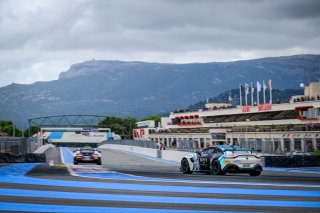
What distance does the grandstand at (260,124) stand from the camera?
5603 centimetres

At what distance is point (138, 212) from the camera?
28.0ft

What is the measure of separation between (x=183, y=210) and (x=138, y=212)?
32.2 inches

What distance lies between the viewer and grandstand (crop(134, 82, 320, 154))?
56.0 meters

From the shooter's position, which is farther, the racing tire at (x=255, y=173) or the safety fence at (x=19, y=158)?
the safety fence at (x=19, y=158)

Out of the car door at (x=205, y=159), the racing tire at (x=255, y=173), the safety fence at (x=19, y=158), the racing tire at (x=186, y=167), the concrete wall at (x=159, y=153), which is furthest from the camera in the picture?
the concrete wall at (x=159, y=153)

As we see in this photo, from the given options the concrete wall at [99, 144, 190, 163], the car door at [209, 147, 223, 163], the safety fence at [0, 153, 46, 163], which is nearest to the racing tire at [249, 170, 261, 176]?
the car door at [209, 147, 223, 163]

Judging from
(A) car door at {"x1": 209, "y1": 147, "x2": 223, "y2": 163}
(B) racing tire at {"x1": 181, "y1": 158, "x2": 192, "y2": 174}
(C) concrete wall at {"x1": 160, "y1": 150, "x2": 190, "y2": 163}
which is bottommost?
(C) concrete wall at {"x1": 160, "y1": 150, "x2": 190, "y2": 163}

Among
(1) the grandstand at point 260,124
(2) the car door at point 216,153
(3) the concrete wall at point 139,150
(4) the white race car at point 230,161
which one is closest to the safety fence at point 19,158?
(4) the white race car at point 230,161

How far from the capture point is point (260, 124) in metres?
80.0

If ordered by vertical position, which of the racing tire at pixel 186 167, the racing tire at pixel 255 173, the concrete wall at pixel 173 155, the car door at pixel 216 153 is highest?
the car door at pixel 216 153

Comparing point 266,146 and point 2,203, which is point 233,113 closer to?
point 266,146

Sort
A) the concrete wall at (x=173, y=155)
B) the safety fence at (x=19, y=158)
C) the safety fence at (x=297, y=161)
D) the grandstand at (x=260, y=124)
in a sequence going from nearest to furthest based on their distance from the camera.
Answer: the safety fence at (x=297, y=161)
the safety fence at (x=19, y=158)
the concrete wall at (x=173, y=155)
the grandstand at (x=260, y=124)

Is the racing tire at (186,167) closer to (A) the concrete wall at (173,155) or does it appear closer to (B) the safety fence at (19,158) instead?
(B) the safety fence at (19,158)

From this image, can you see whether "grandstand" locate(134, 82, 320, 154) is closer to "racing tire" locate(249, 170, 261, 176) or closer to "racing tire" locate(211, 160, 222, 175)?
"racing tire" locate(211, 160, 222, 175)
